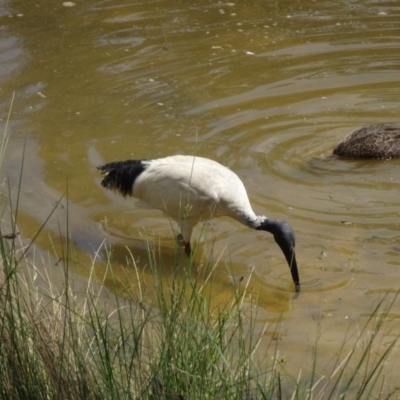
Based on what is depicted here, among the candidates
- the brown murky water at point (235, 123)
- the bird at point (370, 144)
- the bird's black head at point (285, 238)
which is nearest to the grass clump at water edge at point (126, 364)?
the brown murky water at point (235, 123)

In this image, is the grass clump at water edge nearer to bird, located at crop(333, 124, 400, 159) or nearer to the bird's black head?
the bird's black head

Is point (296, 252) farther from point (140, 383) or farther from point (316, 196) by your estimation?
point (140, 383)

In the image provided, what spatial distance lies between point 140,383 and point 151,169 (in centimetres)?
355

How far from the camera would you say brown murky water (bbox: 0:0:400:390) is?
23.2 feet

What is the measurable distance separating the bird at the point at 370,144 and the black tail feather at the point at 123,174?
7.10ft

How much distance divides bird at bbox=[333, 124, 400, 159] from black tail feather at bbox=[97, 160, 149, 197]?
216 centimetres

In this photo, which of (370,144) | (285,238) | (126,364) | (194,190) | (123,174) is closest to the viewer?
(126,364)

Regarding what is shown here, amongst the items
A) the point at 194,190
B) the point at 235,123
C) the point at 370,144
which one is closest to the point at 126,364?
the point at 194,190

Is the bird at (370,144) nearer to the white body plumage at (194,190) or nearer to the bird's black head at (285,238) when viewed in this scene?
the white body plumage at (194,190)

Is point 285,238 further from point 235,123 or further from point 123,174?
point 235,123

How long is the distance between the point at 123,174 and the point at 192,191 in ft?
2.25

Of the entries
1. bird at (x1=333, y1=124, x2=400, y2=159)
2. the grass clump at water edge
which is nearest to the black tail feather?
bird at (x1=333, y1=124, x2=400, y2=159)

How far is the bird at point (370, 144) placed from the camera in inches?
344

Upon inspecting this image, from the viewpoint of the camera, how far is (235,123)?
9.52m
